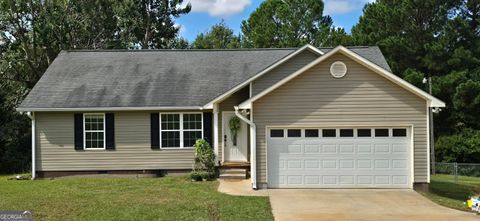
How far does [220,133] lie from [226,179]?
1.94 meters

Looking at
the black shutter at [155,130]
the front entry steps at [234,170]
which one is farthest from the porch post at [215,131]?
the black shutter at [155,130]

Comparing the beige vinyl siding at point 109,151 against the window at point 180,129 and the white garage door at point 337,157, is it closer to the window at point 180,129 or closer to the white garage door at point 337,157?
the window at point 180,129

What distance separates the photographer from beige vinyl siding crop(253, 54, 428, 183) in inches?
574

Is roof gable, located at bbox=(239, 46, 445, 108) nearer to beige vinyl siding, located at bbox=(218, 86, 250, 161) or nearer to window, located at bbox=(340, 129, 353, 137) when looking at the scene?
window, located at bbox=(340, 129, 353, 137)

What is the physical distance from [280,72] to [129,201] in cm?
762

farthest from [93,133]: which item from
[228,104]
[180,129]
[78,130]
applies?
[228,104]

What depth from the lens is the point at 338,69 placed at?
47.8ft

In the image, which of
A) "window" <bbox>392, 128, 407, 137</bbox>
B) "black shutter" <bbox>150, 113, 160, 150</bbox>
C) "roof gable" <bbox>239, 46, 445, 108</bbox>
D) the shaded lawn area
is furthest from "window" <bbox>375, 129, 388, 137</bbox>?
"black shutter" <bbox>150, 113, 160, 150</bbox>

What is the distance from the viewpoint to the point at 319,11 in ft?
124

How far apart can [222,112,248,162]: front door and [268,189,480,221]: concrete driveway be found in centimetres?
363

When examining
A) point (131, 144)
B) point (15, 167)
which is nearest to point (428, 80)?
point (131, 144)

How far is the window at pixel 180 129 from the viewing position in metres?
18.1

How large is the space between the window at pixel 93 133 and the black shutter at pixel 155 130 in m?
1.77

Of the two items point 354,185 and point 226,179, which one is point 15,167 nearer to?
point 226,179
